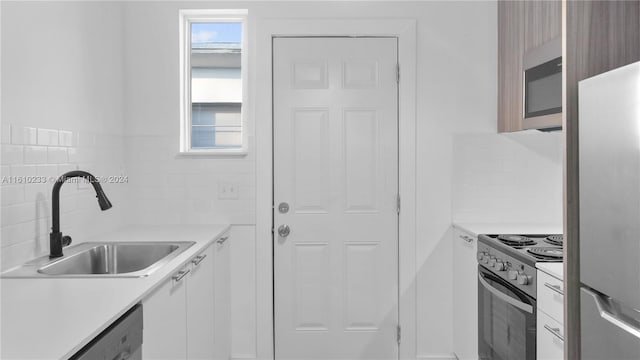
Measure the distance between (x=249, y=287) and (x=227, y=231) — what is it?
399 mm

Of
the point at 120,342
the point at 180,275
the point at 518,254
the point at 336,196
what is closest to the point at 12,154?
the point at 180,275

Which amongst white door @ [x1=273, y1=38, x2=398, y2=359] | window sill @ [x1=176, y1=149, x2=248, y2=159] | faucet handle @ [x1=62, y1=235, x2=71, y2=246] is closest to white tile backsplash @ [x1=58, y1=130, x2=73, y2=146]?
faucet handle @ [x1=62, y1=235, x2=71, y2=246]

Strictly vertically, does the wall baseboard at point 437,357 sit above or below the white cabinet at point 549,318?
below

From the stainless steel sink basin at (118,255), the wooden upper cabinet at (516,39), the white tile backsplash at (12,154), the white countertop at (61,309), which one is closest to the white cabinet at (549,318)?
the wooden upper cabinet at (516,39)

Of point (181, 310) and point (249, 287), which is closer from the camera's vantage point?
point (181, 310)

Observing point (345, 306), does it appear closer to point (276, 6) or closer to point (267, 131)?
point (267, 131)

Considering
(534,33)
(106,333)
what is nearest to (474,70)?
(534,33)

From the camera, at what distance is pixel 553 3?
7.61 feet

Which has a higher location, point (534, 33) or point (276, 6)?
point (276, 6)

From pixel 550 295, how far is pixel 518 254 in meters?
0.27

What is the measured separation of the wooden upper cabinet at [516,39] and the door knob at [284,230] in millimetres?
1467

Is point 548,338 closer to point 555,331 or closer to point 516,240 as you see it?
point 555,331

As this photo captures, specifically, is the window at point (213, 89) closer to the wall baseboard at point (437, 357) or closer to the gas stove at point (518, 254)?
the gas stove at point (518, 254)

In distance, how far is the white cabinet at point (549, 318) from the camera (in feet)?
5.70
